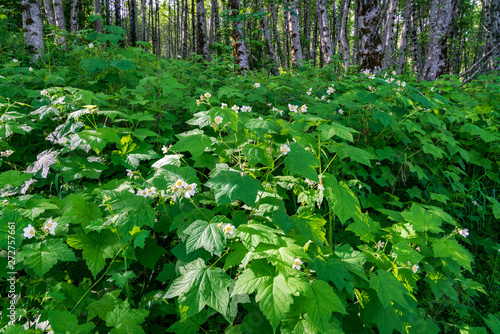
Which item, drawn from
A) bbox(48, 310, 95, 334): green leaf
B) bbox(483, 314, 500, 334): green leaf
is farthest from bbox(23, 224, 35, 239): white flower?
bbox(483, 314, 500, 334): green leaf

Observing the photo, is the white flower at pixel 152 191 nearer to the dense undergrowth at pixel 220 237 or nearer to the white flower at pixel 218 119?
the dense undergrowth at pixel 220 237

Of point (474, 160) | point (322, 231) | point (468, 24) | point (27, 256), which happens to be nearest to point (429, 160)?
point (474, 160)

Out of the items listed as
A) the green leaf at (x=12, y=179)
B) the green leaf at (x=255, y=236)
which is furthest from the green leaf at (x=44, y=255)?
the green leaf at (x=255, y=236)

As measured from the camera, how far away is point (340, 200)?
1.64m

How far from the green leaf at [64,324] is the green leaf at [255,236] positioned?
85 cm

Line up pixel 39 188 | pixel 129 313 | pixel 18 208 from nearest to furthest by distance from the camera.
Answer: pixel 129 313, pixel 18 208, pixel 39 188

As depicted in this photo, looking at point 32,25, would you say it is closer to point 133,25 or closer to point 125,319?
point 125,319

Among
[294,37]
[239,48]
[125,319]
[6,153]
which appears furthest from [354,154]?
[294,37]

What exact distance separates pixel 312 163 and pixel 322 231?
456 millimetres

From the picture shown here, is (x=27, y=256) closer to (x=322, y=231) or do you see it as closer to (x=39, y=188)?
(x=39, y=188)

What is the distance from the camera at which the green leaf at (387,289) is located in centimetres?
148

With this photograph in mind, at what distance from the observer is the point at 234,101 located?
10.9 ft

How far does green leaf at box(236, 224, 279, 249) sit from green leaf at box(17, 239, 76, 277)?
0.98m

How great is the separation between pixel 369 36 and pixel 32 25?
21.1ft
